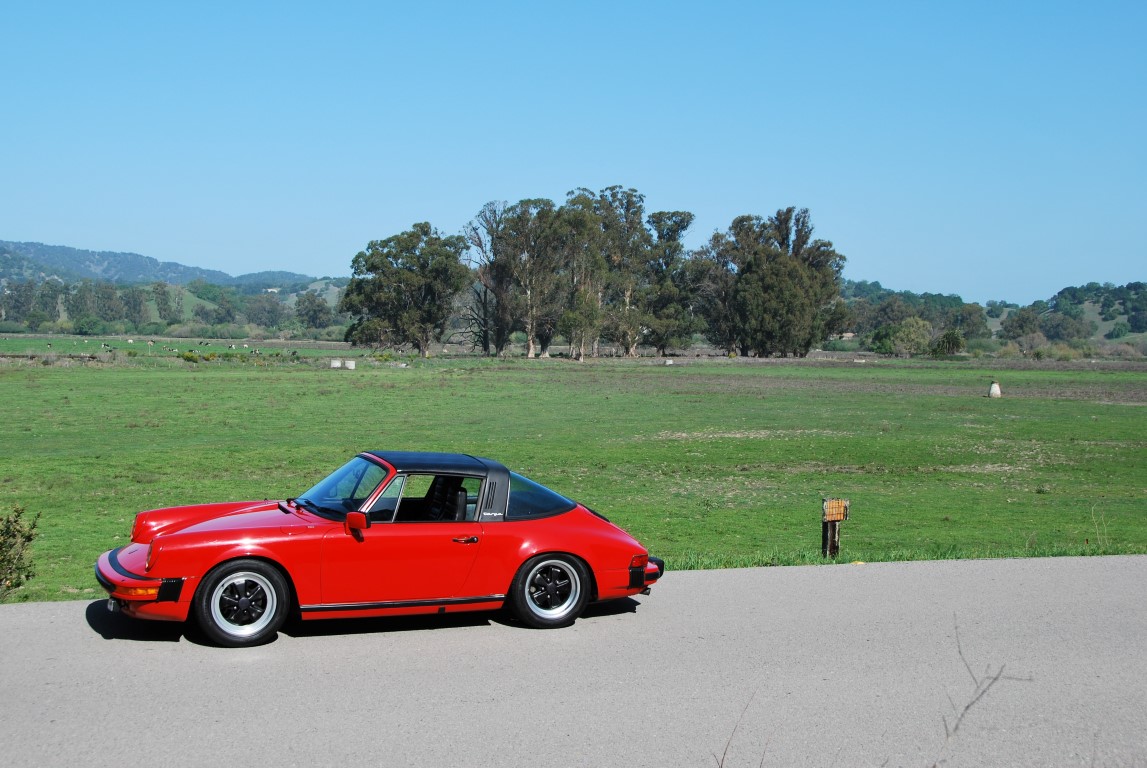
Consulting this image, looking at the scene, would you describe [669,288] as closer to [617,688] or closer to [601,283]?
[601,283]

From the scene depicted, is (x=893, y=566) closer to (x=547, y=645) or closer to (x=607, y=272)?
(x=547, y=645)

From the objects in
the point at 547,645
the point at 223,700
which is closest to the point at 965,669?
the point at 547,645

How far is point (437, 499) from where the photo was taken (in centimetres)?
806

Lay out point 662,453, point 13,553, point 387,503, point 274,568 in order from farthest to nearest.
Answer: point 662,453 → point 13,553 → point 387,503 → point 274,568

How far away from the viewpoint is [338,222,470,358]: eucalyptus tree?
10650 centimetres

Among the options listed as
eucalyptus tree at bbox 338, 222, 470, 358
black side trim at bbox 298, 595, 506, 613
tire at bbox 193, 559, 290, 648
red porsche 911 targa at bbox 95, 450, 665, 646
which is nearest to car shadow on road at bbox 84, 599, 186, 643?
red porsche 911 targa at bbox 95, 450, 665, 646

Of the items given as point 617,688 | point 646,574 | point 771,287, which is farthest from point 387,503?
point 771,287

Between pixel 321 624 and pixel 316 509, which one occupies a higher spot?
pixel 316 509

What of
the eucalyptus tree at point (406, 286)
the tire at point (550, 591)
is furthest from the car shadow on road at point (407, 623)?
the eucalyptus tree at point (406, 286)

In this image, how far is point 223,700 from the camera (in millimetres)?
6027

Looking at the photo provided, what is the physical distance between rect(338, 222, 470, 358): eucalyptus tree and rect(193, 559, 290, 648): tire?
100.0m

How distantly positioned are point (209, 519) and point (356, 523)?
145cm

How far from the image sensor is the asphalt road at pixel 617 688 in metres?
5.48

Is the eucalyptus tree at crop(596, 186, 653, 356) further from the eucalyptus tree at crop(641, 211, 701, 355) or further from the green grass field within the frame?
the green grass field
